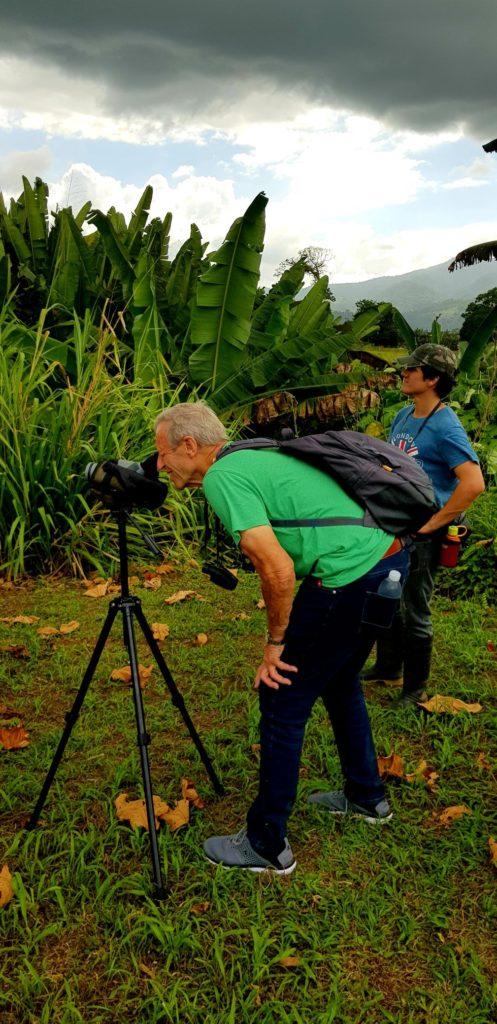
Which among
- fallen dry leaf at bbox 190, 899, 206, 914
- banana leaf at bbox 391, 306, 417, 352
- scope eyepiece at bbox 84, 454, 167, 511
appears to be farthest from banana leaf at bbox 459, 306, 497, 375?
fallen dry leaf at bbox 190, 899, 206, 914

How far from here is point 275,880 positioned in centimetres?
252

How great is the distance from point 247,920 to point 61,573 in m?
3.80

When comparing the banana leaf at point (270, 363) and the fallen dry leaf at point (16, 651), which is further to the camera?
the banana leaf at point (270, 363)

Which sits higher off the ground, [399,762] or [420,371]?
[420,371]

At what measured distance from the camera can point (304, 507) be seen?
2215 millimetres

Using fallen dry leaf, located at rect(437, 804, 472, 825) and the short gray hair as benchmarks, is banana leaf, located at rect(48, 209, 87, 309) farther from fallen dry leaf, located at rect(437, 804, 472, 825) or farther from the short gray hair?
fallen dry leaf, located at rect(437, 804, 472, 825)

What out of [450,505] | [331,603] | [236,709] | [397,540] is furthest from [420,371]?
[236,709]

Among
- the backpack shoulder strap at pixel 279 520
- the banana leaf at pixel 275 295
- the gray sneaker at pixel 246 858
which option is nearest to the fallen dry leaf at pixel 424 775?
the gray sneaker at pixel 246 858

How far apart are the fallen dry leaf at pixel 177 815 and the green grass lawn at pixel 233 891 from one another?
0.15 feet

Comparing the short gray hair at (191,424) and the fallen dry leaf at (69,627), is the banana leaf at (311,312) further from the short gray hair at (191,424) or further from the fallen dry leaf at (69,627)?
the short gray hair at (191,424)

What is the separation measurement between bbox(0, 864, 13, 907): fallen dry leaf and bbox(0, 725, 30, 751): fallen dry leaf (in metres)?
0.89

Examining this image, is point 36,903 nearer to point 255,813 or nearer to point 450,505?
point 255,813

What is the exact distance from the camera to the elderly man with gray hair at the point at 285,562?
6.93ft

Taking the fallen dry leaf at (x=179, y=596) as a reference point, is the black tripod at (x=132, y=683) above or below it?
above
